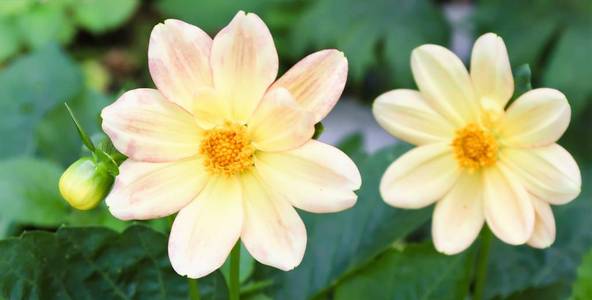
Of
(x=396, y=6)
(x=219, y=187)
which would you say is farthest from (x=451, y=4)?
(x=219, y=187)

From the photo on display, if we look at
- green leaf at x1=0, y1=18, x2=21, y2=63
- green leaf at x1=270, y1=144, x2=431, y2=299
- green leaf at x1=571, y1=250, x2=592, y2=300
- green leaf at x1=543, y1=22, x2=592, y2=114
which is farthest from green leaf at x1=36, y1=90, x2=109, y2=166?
green leaf at x1=543, y1=22, x2=592, y2=114

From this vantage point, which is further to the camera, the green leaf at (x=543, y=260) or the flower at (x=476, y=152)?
the green leaf at (x=543, y=260)

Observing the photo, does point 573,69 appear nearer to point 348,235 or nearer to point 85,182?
A: point 348,235

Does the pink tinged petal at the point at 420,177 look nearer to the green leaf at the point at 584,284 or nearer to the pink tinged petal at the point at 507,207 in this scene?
the pink tinged petal at the point at 507,207

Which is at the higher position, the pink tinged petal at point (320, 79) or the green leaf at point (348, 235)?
the pink tinged petal at point (320, 79)

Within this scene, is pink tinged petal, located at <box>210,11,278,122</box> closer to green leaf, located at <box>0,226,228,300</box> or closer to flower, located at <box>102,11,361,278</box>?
flower, located at <box>102,11,361,278</box>

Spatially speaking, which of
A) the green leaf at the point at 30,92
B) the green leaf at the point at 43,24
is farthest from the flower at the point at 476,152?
the green leaf at the point at 43,24
